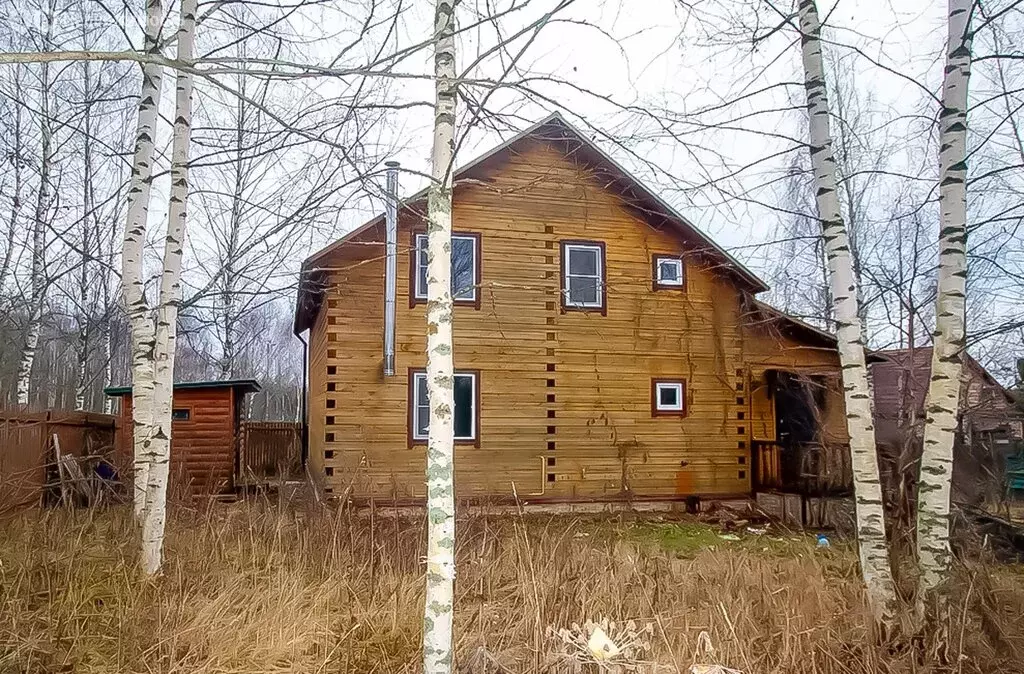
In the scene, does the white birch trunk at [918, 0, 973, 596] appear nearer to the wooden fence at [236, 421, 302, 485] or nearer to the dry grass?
the dry grass

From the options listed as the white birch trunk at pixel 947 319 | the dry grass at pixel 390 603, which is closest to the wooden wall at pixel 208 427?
the dry grass at pixel 390 603

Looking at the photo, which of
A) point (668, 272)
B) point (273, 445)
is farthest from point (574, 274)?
point (273, 445)

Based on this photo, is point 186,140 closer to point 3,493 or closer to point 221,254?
point 3,493

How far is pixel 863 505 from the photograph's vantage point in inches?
198

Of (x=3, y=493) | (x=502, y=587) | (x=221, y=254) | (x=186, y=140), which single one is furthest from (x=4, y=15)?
(x=221, y=254)

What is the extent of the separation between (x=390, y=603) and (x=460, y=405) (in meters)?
7.98

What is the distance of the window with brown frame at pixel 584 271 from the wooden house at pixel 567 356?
0.03m

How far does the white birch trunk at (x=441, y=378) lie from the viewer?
3.79m

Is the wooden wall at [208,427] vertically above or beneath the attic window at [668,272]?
beneath

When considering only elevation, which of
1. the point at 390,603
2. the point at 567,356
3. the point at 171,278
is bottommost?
the point at 390,603

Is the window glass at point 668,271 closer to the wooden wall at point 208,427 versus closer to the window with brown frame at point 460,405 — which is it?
the window with brown frame at point 460,405

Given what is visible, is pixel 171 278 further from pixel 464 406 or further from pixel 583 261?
pixel 583 261

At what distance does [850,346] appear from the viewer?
5.25m

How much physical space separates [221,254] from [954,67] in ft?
52.4
